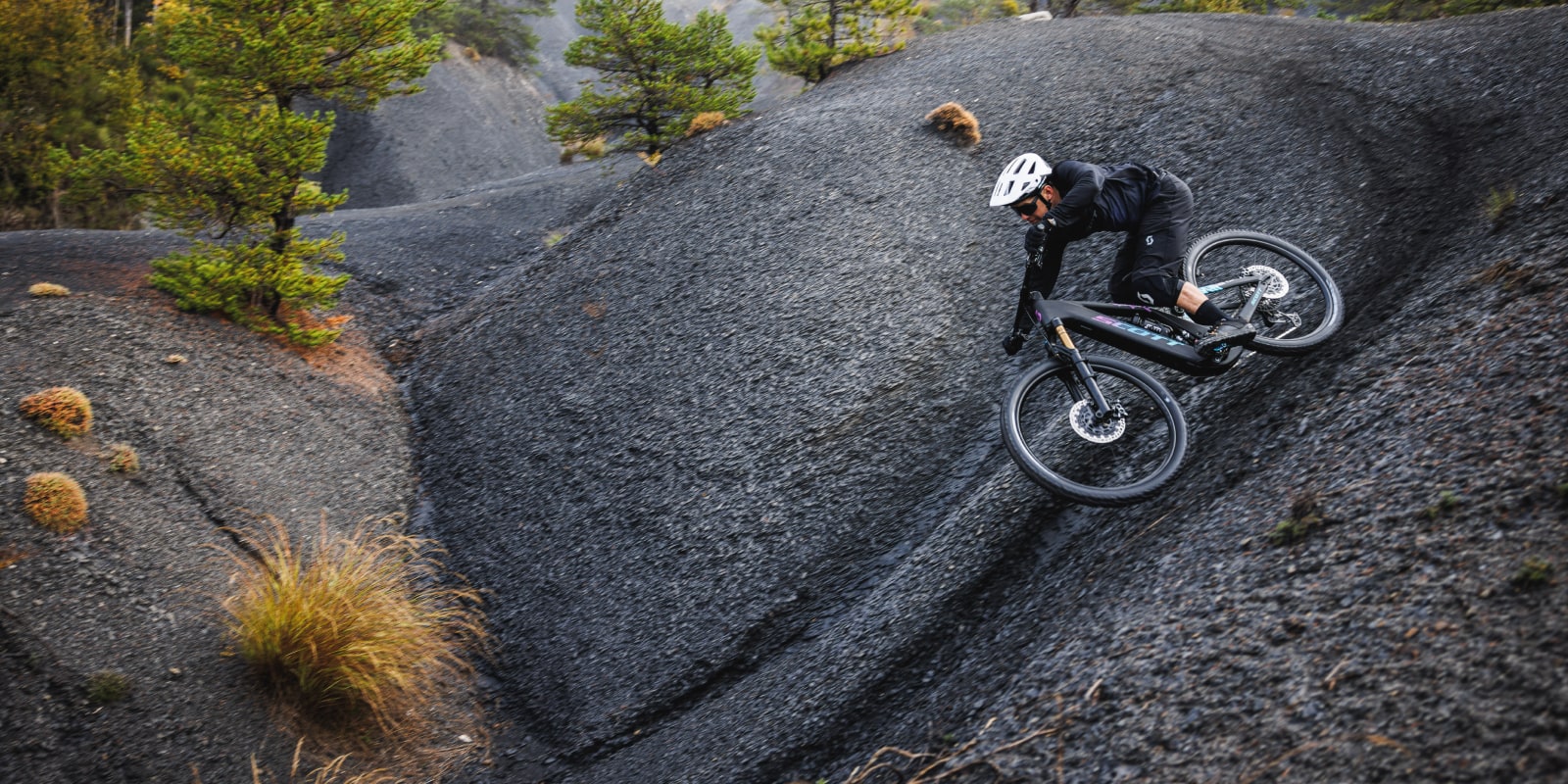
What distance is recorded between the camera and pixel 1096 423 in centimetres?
594

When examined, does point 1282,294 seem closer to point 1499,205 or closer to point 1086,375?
point 1499,205

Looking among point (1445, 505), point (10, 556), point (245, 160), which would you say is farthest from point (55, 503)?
point (1445, 505)

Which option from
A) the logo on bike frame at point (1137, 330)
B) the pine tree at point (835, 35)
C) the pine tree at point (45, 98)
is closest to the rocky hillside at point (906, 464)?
the logo on bike frame at point (1137, 330)

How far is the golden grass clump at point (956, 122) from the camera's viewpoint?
11.8 metres

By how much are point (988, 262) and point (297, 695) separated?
8.34 metres

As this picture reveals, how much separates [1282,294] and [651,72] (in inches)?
472

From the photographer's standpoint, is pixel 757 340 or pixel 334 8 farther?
pixel 334 8

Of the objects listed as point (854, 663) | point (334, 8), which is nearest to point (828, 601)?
point (854, 663)

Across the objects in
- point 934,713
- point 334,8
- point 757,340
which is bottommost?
→ point 934,713

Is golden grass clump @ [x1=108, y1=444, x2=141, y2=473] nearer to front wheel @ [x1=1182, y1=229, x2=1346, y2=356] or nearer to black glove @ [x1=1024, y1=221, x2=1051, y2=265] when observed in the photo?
black glove @ [x1=1024, y1=221, x2=1051, y2=265]

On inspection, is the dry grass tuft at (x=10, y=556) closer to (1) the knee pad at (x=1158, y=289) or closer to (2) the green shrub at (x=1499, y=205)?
(1) the knee pad at (x=1158, y=289)

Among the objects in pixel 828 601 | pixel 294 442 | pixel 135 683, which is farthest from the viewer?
pixel 294 442

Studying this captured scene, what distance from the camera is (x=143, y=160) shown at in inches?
364

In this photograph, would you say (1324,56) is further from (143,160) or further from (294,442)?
(143,160)
